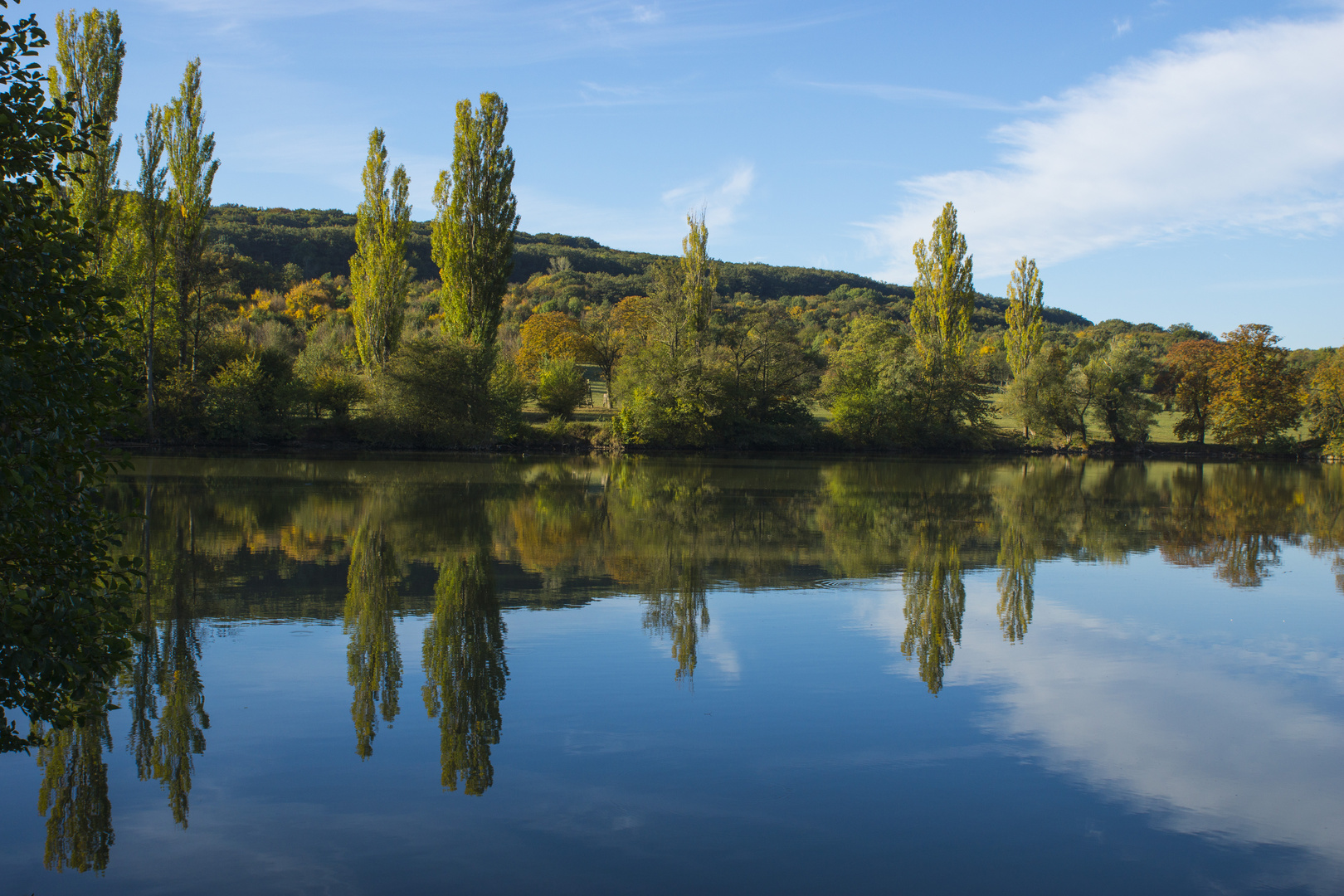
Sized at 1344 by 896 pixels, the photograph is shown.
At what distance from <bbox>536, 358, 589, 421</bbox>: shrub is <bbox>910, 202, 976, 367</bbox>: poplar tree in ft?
66.9

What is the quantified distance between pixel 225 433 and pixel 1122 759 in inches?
1521

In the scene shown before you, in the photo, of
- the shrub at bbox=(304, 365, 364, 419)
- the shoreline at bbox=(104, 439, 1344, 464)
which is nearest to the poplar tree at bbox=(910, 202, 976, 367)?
the shoreline at bbox=(104, 439, 1344, 464)

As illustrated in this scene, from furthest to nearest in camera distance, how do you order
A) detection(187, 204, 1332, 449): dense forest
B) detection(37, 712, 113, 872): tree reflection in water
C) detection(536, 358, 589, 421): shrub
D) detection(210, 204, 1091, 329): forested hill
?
1. detection(210, 204, 1091, 329): forested hill
2. detection(187, 204, 1332, 449): dense forest
3. detection(536, 358, 589, 421): shrub
4. detection(37, 712, 113, 872): tree reflection in water

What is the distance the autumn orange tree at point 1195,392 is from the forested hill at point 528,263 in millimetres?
47817

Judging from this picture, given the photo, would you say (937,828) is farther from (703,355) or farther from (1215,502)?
(703,355)

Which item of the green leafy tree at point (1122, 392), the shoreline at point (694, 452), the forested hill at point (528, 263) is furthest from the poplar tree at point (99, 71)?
the green leafy tree at point (1122, 392)

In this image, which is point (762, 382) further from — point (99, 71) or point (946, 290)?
point (99, 71)

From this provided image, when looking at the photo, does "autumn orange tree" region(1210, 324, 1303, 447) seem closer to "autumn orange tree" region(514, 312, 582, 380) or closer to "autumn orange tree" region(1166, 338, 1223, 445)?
"autumn orange tree" region(1166, 338, 1223, 445)

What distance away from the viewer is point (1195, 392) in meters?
57.8

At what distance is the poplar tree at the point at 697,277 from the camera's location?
47.8 m

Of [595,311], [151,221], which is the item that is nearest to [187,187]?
[151,221]

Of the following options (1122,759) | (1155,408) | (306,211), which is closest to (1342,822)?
(1122,759)

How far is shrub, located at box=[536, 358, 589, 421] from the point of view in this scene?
49969 mm

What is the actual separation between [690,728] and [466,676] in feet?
6.87
